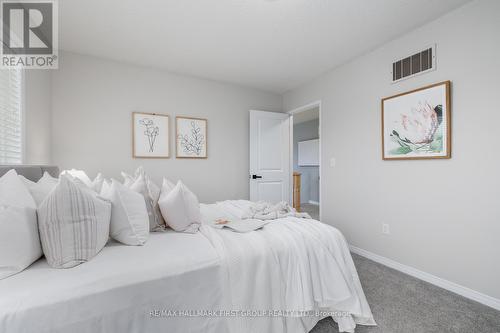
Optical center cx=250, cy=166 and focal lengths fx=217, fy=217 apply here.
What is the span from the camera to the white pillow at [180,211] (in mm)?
1604

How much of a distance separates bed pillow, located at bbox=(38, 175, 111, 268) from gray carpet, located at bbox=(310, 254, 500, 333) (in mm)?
1525

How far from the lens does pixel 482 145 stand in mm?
1914

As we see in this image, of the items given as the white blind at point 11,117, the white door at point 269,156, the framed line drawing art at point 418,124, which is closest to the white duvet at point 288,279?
the framed line drawing art at point 418,124

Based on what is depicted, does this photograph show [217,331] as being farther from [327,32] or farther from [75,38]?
[75,38]

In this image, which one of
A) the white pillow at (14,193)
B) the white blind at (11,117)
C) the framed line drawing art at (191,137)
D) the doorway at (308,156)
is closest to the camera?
the white pillow at (14,193)

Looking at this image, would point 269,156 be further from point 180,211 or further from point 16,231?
point 16,231

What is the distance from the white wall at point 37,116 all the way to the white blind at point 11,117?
9cm

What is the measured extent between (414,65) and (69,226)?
3306 mm

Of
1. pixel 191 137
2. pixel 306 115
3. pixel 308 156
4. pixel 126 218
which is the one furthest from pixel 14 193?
pixel 308 156

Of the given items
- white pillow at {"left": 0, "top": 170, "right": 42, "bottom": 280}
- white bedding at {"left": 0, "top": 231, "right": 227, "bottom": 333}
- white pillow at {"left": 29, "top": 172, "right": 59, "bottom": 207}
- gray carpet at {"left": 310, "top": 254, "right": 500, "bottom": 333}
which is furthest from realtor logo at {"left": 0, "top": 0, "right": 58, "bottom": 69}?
gray carpet at {"left": 310, "top": 254, "right": 500, "bottom": 333}

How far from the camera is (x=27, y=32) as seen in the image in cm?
215

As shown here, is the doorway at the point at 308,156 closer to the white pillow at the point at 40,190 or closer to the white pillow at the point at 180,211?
the white pillow at the point at 180,211

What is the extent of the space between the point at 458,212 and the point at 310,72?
2.59 m

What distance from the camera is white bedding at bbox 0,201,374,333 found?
888 mm
